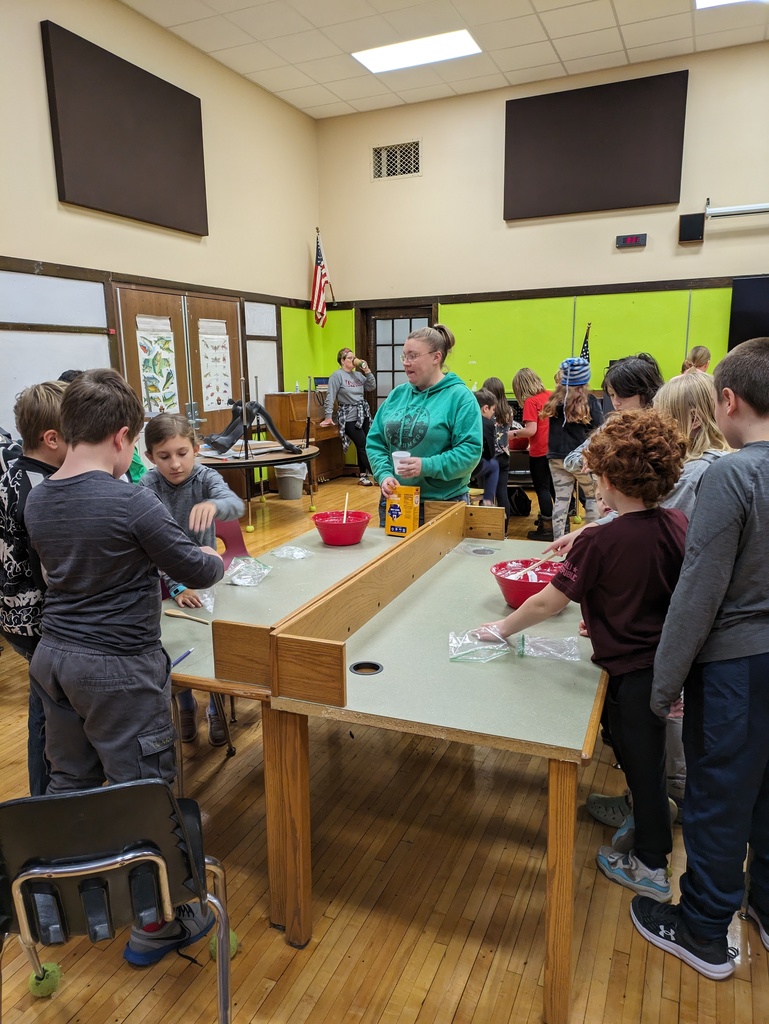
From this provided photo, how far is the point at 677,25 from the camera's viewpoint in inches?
241

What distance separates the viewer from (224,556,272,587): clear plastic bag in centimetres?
223

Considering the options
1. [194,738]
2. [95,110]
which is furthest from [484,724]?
[95,110]

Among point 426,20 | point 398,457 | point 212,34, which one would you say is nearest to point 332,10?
point 426,20

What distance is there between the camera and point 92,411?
1.45 m

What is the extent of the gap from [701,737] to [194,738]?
193cm

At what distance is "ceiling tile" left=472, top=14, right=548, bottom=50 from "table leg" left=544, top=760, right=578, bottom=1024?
668cm

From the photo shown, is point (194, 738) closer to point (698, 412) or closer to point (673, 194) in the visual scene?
point (698, 412)

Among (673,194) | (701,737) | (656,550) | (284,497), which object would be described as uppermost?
(673,194)

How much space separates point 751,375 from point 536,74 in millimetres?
7173

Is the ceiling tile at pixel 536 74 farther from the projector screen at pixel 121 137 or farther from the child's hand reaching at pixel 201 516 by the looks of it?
the child's hand reaching at pixel 201 516

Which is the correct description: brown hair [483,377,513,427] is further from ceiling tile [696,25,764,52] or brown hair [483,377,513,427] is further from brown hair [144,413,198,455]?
ceiling tile [696,25,764,52]

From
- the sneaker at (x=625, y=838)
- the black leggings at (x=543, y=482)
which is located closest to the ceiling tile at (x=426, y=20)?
the black leggings at (x=543, y=482)

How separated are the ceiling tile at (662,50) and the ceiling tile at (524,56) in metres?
0.76

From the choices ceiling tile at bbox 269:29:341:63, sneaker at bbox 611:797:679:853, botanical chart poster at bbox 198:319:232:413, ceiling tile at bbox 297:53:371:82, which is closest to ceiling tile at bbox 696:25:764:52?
ceiling tile at bbox 297:53:371:82
